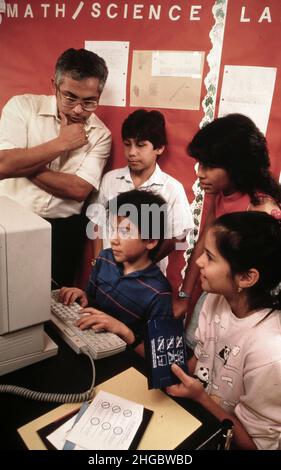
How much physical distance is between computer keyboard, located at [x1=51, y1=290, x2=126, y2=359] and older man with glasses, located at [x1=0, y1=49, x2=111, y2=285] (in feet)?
2.63

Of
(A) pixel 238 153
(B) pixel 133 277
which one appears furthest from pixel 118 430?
(A) pixel 238 153

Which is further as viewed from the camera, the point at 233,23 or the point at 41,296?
the point at 233,23

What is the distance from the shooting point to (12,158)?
5.45 feet

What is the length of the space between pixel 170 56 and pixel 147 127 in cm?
37

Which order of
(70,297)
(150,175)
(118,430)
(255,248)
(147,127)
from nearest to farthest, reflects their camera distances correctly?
(118,430) → (255,248) → (70,297) → (147,127) → (150,175)

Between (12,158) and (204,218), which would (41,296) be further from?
(204,218)

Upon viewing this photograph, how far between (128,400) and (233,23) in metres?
1.68

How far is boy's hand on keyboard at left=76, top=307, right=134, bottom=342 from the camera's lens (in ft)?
3.79

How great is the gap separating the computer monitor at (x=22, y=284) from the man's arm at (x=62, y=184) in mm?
744

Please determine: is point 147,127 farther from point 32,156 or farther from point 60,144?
point 32,156

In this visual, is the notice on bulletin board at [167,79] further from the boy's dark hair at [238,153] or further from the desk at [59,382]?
the desk at [59,382]

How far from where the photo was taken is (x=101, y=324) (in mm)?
1165
